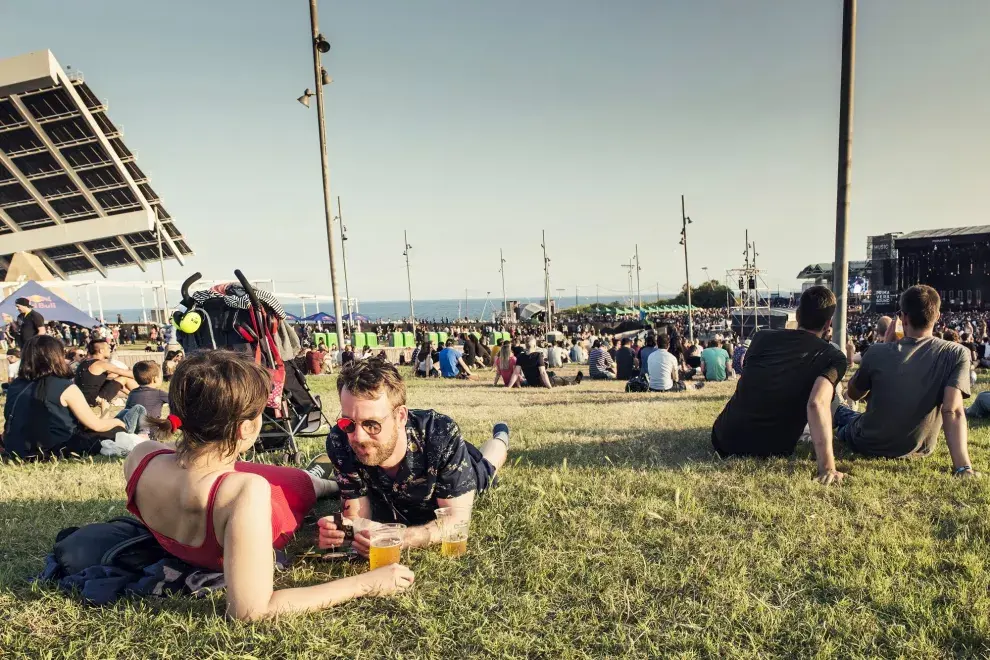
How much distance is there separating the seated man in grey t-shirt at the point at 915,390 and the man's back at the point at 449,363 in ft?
40.7

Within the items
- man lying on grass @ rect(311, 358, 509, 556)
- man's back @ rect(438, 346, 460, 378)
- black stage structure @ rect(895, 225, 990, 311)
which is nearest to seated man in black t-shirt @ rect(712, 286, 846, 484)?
man lying on grass @ rect(311, 358, 509, 556)

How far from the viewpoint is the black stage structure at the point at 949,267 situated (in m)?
44.1

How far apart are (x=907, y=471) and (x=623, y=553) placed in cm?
242

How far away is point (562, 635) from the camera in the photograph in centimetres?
212

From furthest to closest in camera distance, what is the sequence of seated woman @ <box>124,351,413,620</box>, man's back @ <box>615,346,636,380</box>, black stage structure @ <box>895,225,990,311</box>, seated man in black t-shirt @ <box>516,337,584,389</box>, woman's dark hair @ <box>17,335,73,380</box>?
black stage structure @ <box>895,225,990,311</box>, man's back @ <box>615,346,636,380</box>, seated man in black t-shirt @ <box>516,337,584,389</box>, woman's dark hair @ <box>17,335,73,380</box>, seated woman @ <box>124,351,413,620</box>

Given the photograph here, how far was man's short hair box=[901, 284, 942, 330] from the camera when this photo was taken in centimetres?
381

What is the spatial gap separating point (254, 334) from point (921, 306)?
501 cm

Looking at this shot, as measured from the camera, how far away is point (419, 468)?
277 cm

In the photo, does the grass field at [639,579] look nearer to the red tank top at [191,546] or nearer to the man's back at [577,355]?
the red tank top at [191,546]

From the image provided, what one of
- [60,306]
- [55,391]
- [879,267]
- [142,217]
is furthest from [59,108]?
[879,267]

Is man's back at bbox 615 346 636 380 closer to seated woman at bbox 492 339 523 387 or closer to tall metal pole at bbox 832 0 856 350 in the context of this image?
seated woman at bbox 492 339 523 387

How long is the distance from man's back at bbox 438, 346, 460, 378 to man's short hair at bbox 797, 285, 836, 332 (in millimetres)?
12468

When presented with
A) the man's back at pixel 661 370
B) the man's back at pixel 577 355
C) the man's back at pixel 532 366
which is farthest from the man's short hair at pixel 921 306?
the man's back at pixel 577 355

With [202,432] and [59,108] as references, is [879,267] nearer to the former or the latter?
[202,432]
